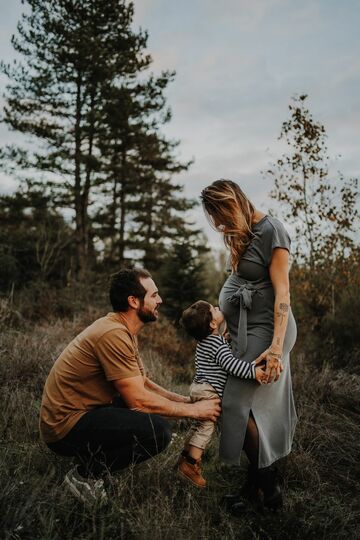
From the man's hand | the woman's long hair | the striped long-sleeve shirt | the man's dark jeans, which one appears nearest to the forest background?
the man's dark jeans

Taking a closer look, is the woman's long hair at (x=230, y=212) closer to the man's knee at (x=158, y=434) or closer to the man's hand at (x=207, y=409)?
the man's hand at (x=207, y=409)

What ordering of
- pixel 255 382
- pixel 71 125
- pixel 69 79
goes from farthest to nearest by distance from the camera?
1. pixel 71 125
2. pixel 69 79
3. pixel 255 382

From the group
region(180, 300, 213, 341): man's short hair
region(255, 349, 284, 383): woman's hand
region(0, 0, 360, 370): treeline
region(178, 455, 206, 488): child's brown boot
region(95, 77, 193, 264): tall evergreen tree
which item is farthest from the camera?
region(95, 77, 193, 264): tall evergreen tree

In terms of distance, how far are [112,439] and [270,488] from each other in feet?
3.63

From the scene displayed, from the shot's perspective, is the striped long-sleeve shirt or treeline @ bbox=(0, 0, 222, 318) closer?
the striped long-sleeve shirt

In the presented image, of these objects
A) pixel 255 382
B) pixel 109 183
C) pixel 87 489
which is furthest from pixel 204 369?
pixel 109 183

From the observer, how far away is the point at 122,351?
2822 millimetres

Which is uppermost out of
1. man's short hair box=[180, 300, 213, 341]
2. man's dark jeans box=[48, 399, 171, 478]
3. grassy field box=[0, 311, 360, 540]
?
man's short hair box=[180, 300, 213, 341]

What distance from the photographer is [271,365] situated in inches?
110

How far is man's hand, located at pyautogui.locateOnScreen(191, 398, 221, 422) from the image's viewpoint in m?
2.95

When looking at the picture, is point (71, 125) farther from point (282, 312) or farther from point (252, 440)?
point (252, 440)

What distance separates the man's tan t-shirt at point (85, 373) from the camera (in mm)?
2816

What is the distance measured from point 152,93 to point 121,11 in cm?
312

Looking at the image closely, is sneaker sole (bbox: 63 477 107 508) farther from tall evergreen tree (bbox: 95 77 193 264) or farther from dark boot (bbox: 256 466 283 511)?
tall evergreen tree (bbox: 95 77 193 264)
